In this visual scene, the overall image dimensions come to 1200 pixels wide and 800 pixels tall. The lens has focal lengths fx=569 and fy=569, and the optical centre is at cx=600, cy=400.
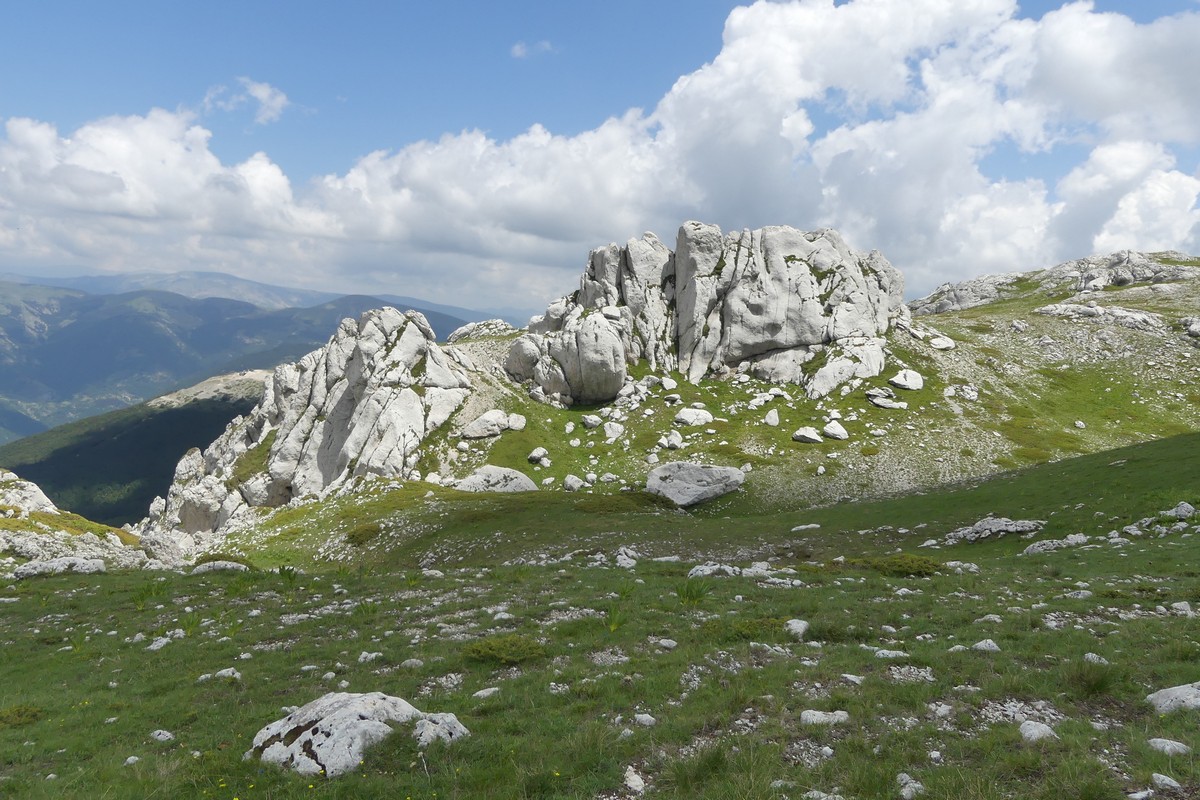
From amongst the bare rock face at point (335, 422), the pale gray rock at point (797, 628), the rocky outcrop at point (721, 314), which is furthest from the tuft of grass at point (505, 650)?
the rocky outcrop at point (721, 314)

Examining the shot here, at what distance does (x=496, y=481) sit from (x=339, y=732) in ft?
221

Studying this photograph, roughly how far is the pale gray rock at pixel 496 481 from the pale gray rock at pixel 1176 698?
67134 mm

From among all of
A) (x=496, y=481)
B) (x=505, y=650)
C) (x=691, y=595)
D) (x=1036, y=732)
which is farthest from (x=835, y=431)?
(x=1036, y=732)

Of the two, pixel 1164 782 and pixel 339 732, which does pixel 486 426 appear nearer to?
pixel 339 732

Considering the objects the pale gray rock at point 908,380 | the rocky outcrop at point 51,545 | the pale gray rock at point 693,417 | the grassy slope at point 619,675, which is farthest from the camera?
the pale gray rock at point 908,380

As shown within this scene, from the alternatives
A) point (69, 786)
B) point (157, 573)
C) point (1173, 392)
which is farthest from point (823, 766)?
point (1173, 392)

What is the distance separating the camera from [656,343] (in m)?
112

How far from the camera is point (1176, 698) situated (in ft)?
36.2

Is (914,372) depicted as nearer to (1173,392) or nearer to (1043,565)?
(1173,392)

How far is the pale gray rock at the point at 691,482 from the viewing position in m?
64.8

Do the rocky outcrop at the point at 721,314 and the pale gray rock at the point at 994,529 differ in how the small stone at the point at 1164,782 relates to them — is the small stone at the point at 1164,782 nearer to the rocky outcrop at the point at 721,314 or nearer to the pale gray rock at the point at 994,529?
the pale gray rock at the point at 994,529

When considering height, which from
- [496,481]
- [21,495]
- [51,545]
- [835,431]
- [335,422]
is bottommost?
[21,495]

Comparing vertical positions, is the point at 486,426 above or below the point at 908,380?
below

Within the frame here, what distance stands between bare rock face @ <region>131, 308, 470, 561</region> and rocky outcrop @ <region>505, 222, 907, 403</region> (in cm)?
1921
